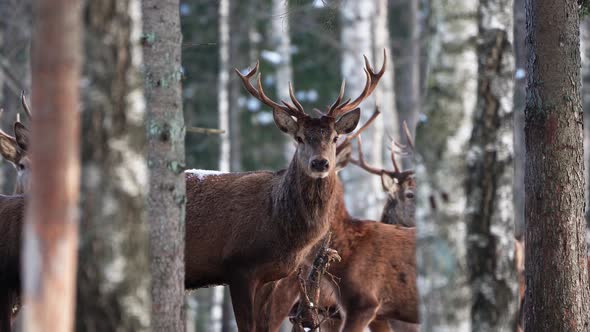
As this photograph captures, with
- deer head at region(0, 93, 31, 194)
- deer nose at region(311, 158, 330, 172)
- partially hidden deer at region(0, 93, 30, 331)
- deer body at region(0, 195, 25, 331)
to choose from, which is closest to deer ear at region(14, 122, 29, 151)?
deer head at region(0, 93, 31, 194)

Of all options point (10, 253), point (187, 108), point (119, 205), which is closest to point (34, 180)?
point (119, 205)

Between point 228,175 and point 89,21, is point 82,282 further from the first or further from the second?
point 228,175

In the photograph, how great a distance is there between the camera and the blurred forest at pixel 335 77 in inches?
217

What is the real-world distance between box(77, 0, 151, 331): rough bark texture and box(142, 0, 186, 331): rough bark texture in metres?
1.86

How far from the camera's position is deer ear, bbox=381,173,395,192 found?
12.5 metres

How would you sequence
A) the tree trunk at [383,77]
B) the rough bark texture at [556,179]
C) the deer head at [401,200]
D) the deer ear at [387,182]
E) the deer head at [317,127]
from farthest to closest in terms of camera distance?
the tree trunk at [383,77]
the deer ear at [387,182]
the deer head at [401,200]
the deer head at [317,127]
the rough bark texture at [556,179]

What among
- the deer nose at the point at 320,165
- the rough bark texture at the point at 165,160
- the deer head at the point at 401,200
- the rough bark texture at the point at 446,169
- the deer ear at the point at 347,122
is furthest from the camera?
the deer head at the point at 401,200

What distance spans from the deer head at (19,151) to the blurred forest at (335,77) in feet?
6.41

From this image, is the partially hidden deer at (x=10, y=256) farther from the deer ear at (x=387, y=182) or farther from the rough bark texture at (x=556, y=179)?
the deer ear at (x=387, y=182)

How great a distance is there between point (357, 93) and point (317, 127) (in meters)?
7.16

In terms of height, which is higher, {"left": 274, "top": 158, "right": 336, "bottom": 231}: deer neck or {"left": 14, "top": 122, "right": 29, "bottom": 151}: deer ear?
{"left": 14, "top": 122, "right": 29, "bottom": 151}: deer ear

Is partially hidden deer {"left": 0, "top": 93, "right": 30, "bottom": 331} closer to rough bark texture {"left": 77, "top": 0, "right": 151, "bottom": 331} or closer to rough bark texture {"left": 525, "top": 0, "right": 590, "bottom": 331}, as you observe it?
rough bark texture {"left": 77, "top": 0, "right": 151, "bottom": 331}

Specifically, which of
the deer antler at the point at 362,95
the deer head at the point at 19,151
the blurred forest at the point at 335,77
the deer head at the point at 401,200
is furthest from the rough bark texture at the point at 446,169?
the deer head at the point at 401,200

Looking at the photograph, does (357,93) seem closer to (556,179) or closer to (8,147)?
(8,147)
